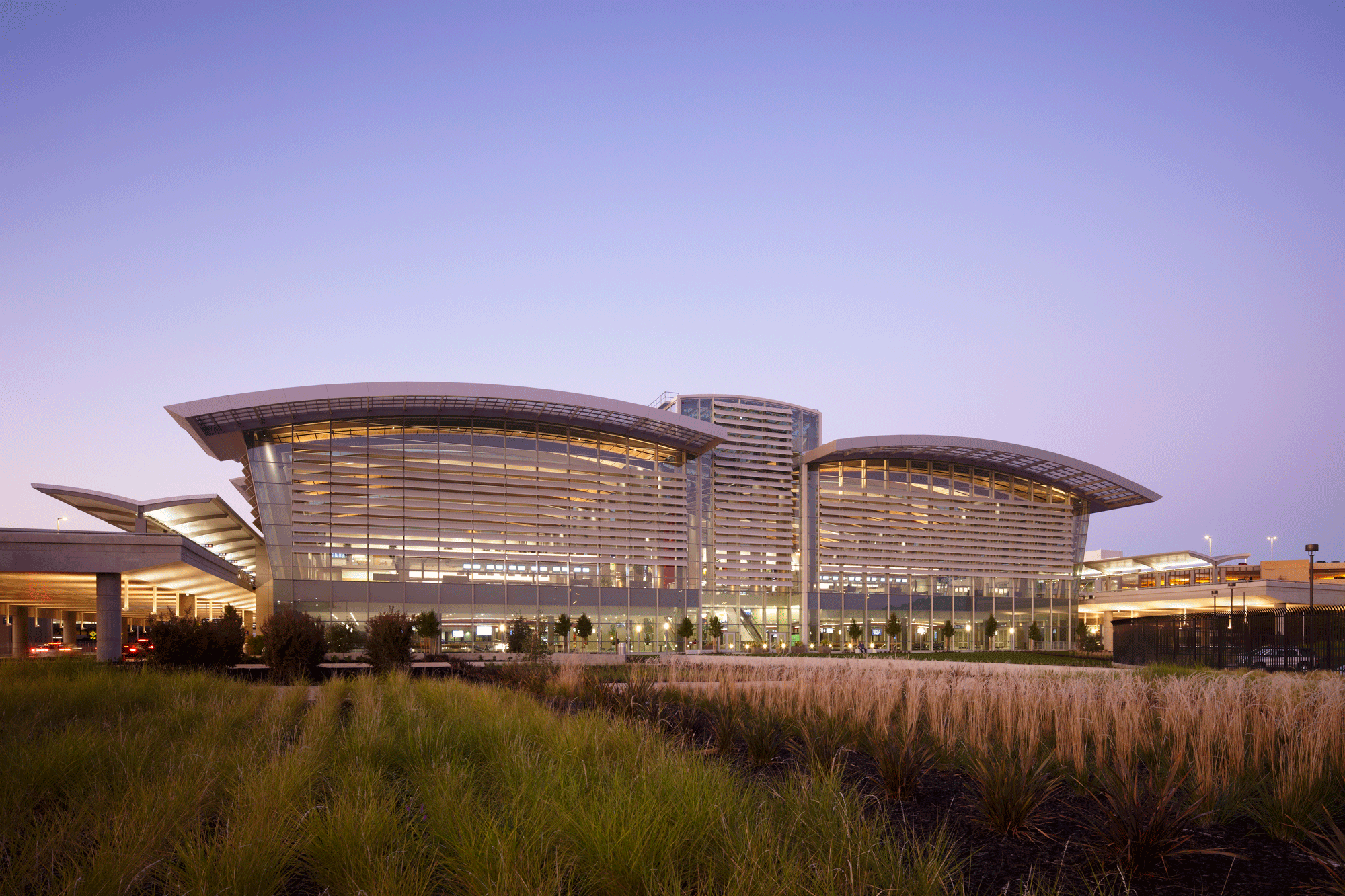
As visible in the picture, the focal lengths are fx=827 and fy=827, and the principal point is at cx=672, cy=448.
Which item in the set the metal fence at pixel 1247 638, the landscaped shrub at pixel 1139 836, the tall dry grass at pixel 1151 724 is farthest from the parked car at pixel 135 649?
the metal fence at pixel 1247 638

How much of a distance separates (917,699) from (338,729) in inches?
274

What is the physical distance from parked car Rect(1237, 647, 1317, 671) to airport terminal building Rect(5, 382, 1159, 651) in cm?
2349

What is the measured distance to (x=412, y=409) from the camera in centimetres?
3788

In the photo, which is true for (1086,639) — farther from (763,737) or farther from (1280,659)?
(763,737)

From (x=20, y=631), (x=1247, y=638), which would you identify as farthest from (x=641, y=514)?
(x=20, y=631)

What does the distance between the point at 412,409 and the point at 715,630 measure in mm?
18551

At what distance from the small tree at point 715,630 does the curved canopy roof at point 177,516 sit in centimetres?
2456

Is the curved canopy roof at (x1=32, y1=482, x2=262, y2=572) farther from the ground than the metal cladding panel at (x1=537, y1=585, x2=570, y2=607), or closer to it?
farther from the ground

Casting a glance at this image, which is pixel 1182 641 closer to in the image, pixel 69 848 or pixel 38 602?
pixel 69 848

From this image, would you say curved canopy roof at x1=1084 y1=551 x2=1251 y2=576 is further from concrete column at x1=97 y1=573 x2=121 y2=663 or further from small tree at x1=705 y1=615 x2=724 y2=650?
concrete column at x1=97 y1=573 x2=121 y2=663

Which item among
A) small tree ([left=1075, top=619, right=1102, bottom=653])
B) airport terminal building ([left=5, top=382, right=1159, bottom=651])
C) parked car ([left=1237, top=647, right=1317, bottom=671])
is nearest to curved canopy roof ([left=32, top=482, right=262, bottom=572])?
airport terminal building ([left=5, top=382, right=1159, bottom=651])

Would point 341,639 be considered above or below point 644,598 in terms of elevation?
below

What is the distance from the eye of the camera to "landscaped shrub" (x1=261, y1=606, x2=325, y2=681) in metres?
21.2

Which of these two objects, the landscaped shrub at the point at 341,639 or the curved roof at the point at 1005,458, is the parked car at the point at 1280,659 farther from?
the landscaped shrub at the point at 341,639
